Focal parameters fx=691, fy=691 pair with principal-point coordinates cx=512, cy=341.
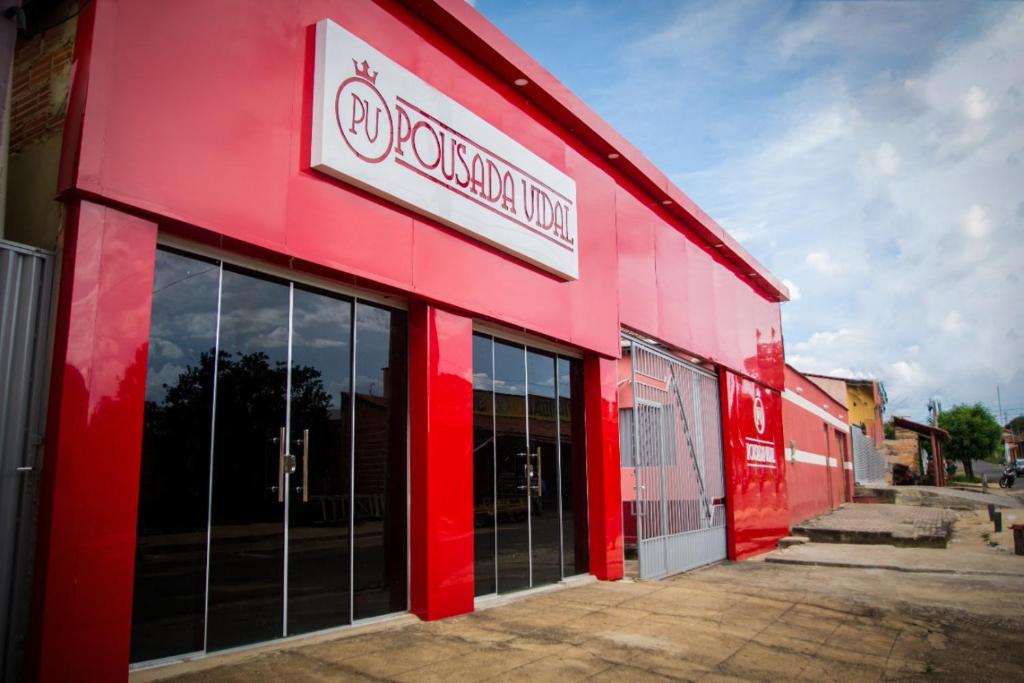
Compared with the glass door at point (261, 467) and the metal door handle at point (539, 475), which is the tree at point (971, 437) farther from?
the glass door at point (261, 467)

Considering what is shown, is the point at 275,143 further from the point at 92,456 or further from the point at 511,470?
the point at 511,470

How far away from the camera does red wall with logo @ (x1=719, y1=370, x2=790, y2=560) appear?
11.9 m

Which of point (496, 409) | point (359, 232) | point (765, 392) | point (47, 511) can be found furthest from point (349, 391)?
point (765, 392)

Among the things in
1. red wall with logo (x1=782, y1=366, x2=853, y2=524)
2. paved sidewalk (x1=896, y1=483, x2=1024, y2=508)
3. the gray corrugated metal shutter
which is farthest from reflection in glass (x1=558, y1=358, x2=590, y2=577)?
paved sidewalk (x1=896, y1=483, x2=1024, y2=508)

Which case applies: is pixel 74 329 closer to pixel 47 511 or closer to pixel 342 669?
pixel 47 511

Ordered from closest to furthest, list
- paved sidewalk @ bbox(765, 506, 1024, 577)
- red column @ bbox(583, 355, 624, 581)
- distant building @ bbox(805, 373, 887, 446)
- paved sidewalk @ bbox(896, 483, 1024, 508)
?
red column @ bbox(583, 355, 624, 581) < paved sidewalk @ bbox(765, 506, 1024, 577) < paved sidewalk @ bbox(896, 483, 1024, 508) < distant building @ bbox(805, 373, 887, 446)

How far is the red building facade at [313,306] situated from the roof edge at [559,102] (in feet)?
0.11

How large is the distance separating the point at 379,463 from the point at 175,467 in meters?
1.80

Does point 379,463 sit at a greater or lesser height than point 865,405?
lesser

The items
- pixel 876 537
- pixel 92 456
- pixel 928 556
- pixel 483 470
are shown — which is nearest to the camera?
pixel 92 456

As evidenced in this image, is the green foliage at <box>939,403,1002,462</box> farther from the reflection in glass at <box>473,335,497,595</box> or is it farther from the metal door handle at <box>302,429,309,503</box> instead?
the metal door handle at <box>302,429,309,503</box>

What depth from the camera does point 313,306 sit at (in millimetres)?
5406

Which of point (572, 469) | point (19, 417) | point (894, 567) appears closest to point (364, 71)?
point (19, 417)

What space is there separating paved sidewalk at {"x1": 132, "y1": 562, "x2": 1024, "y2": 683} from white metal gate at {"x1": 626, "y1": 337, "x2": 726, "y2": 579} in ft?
4.38
